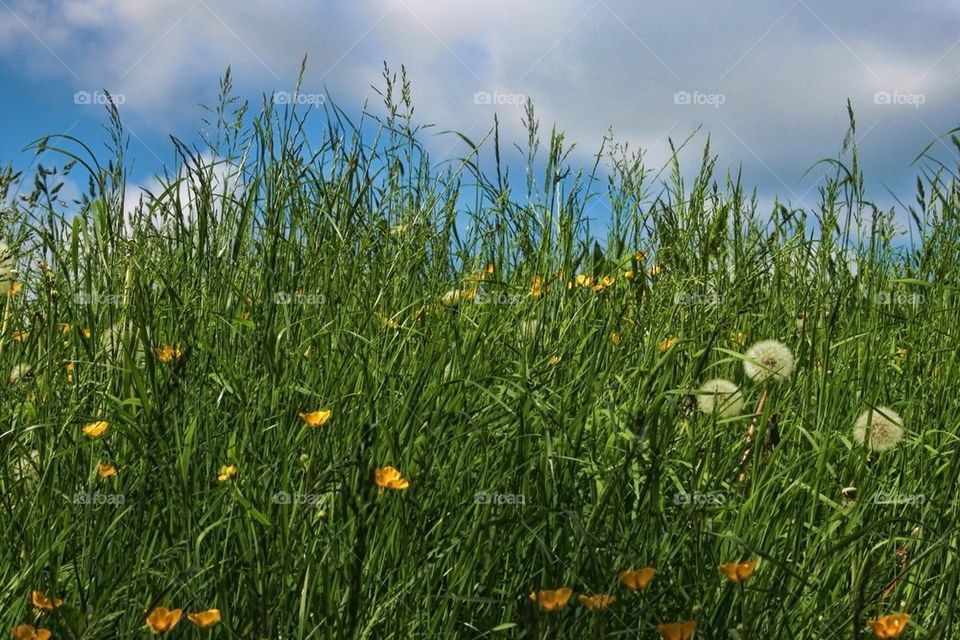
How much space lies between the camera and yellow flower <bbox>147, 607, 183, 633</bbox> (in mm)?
1361

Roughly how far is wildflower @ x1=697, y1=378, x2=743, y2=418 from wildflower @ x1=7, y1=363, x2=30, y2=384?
164 centimetres

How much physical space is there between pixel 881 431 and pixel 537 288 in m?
1.07

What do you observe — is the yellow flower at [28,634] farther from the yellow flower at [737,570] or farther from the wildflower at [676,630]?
the yellow flower at [737,570]

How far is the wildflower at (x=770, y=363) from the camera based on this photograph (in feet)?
7.37

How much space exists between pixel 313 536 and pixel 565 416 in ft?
2.19

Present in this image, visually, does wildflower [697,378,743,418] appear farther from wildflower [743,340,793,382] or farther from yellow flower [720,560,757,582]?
yellow flower [720,560,757,582]

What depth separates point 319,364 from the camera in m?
2.24

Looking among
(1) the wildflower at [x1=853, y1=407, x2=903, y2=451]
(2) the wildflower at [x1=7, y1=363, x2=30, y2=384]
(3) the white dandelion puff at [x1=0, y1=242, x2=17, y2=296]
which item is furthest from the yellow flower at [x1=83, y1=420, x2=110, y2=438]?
(1) the wildflower at [x1=853, y1=407, x2=903, y2=451]

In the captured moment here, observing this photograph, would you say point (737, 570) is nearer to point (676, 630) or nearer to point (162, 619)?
point (676, 630)

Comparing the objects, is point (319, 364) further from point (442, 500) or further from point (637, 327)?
point (637, 327)

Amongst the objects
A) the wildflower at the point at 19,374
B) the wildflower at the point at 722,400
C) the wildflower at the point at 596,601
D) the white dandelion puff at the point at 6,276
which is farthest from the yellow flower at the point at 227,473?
the white dandelion puff at the point at 6,276

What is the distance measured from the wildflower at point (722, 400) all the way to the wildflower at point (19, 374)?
164 centimetres

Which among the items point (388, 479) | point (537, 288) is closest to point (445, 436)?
point (388, 479)

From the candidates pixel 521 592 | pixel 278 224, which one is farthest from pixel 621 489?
pixel 278 224
